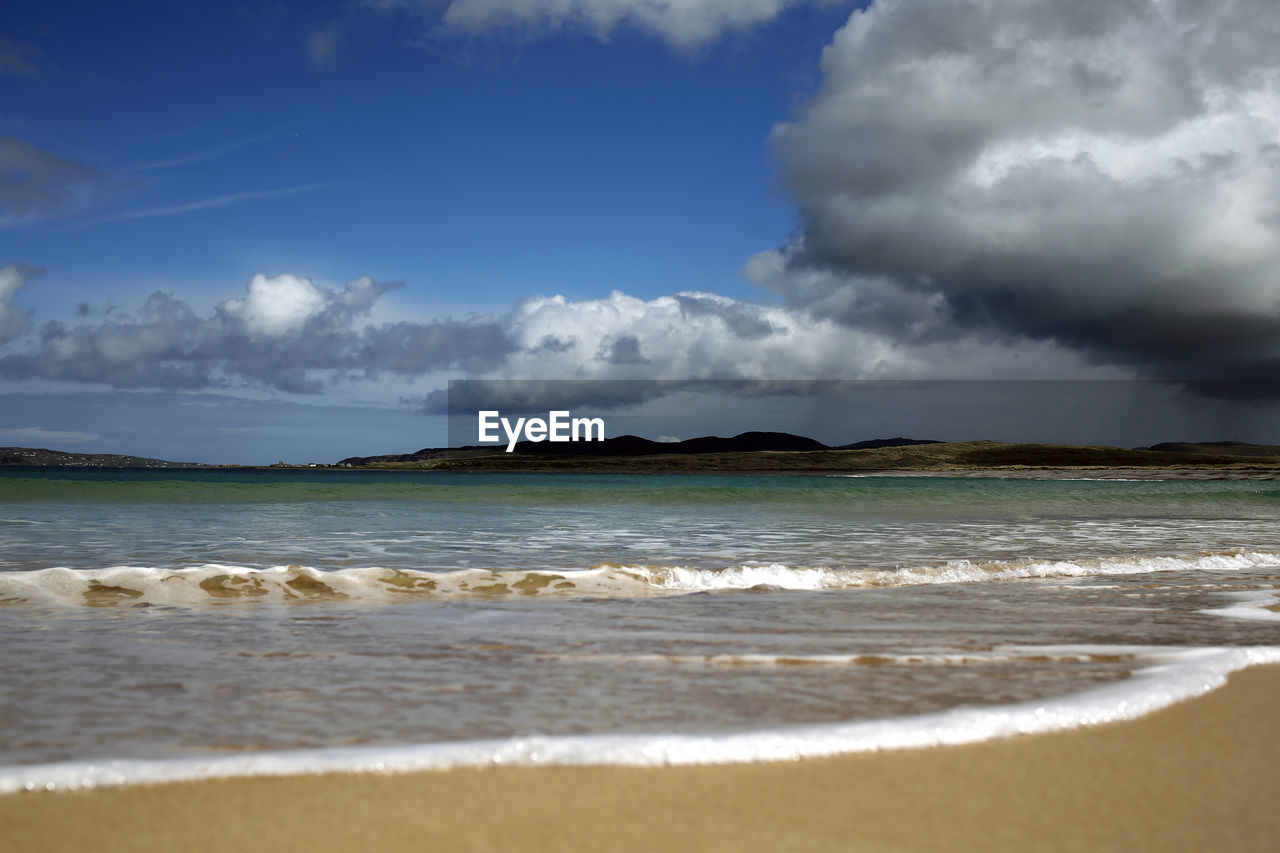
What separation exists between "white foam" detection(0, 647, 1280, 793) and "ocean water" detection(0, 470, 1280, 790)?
1cm

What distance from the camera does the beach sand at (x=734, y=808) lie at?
7.54 feet

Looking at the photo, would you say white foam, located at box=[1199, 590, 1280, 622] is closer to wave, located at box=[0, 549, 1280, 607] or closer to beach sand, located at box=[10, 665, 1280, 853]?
wave, located at box=[0, 549, 1280, 607]

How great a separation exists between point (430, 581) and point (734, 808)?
20.5ft

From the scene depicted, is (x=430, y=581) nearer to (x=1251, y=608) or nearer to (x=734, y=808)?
(x=734, y=808)

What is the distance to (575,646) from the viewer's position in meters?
5.09

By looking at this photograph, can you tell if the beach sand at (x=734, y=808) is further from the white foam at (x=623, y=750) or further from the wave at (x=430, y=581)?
the wave at (x=430, y=581)

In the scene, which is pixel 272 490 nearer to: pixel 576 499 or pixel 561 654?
pixel 576 499

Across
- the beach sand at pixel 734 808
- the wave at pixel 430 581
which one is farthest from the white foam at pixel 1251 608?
the beach sand at pixel 734 808

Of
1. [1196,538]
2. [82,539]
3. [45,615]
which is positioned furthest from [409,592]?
[1196,538]

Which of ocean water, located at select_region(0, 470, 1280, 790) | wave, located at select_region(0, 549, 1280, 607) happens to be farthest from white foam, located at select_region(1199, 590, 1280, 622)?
wave, located at select_region(0, 549, 1280, 607)

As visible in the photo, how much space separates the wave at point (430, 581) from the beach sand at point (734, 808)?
15.8 ft

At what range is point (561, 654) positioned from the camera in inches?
191

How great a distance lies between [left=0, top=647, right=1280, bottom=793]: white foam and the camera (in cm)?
279

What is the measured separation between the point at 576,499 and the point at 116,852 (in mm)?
26470
